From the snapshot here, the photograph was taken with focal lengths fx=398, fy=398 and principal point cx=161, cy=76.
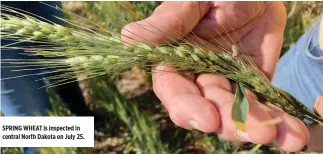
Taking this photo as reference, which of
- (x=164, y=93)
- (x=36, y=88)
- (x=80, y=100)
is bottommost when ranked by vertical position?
(x=80, y=100)

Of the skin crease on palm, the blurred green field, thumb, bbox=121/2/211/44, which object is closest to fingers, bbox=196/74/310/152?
the skin crease on palm

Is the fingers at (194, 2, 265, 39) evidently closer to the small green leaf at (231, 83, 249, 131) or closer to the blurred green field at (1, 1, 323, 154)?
the blurred green field at (1, 1, 323, 154)

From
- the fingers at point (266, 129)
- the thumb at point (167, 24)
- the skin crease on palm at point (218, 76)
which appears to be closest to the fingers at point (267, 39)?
the skin crease on palm at point (218, 76)

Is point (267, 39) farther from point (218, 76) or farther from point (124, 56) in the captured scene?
point (124, 56)

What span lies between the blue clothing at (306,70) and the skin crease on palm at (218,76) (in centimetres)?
5

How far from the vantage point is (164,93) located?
0.54 metres

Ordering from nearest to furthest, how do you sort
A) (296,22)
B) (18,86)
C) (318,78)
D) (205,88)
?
(205,88) < (318,78) < (18,86) < (296,22)

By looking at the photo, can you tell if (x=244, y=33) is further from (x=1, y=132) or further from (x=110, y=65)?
(x=1, y=132)

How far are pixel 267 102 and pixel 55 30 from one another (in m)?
0.27

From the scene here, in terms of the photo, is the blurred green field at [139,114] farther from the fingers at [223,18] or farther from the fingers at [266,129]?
the fingers at [266,129]

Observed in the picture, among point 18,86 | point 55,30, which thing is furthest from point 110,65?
point 18,86

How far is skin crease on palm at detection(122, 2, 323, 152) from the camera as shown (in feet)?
1.33

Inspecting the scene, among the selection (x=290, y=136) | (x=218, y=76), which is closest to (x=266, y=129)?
(x=290, y=136)

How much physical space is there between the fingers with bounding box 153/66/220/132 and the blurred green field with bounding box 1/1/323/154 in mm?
318
